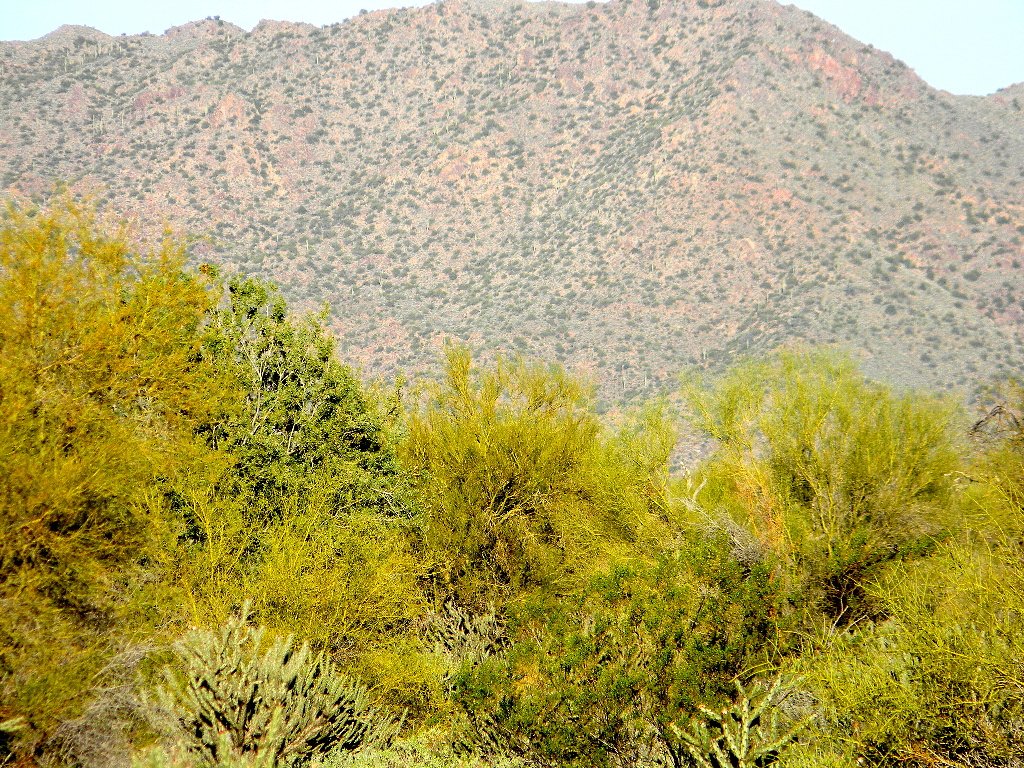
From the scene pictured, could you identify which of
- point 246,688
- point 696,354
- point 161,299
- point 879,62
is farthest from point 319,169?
point 246,688

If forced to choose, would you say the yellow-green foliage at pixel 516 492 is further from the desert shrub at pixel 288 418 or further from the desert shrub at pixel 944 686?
the desert shrub at pixel 944 686

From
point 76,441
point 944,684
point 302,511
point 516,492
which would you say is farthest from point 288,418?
point 944,684

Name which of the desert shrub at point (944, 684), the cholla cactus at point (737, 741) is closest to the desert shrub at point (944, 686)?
the desert shrub at point (944, 684)

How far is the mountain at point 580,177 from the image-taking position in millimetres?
75688

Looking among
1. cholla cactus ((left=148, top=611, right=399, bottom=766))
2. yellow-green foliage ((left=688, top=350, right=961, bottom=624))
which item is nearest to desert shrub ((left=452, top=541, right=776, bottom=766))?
cholla cactus ((left=148, top=611, right=399, bottom=766))

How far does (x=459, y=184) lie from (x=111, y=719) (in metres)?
95.3

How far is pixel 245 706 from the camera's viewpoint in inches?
416

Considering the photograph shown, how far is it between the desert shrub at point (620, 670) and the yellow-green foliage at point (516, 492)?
8.19m

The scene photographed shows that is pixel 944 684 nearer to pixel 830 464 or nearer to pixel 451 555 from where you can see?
pixel 830 464

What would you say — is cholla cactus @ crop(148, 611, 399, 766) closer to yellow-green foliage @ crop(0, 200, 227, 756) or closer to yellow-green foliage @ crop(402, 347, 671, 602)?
Answer: yellow-green foliage @ crop(0, 200, 227, 756)

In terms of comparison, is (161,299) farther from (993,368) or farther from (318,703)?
(993,368)

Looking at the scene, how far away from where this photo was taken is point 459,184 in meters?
104

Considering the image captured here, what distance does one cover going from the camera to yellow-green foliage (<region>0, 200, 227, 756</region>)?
1130cm

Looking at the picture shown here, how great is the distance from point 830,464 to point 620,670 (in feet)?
36.0
